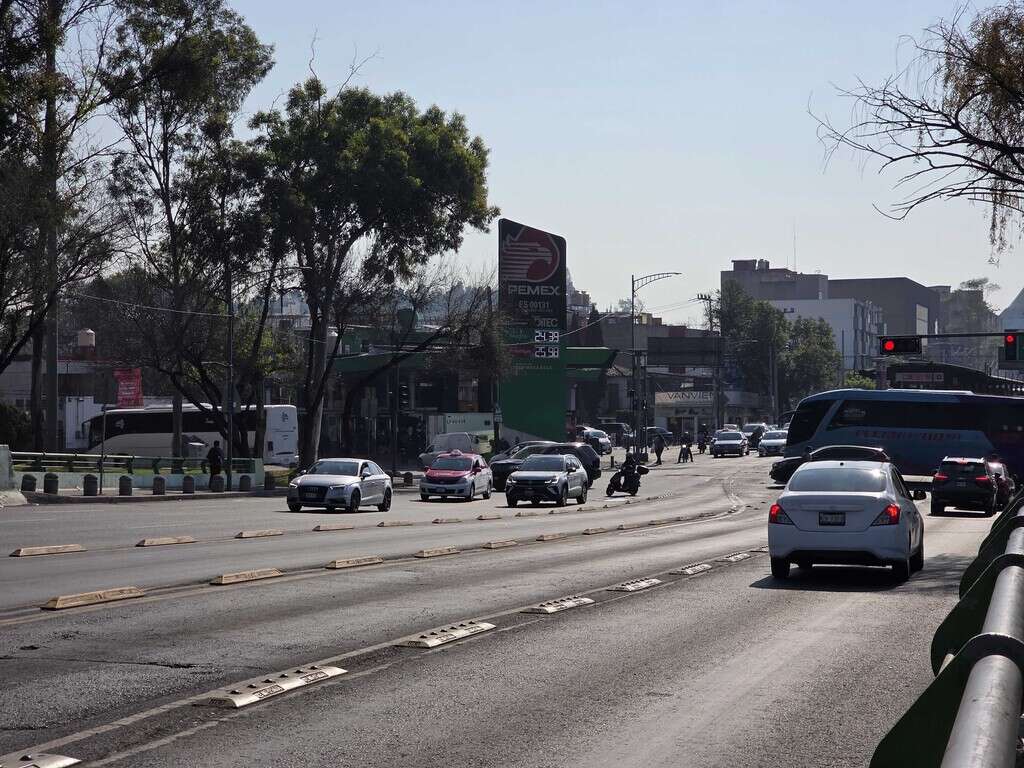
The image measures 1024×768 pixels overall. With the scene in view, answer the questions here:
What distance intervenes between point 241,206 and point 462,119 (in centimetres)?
1159

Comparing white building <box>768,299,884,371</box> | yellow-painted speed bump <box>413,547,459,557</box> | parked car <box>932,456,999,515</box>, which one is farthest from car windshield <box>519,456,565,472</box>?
white building <box>768,299,884,371</box>

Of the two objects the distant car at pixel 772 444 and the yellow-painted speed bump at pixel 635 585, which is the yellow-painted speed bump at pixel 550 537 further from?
the distant car at pixel 772 444

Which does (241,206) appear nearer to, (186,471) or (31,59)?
(186,471)

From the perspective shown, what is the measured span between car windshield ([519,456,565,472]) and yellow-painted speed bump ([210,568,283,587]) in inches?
1037

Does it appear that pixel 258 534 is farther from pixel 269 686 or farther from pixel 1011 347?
pixel 1011 347

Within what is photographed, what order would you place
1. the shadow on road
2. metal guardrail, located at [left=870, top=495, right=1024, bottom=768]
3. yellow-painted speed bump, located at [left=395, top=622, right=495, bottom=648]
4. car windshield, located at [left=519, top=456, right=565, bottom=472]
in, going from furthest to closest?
car windshield, located at [left=519, top=456, right=565, bottom=472], the shadow on road, yellow-painted speed bump, located at [left=395, top=622, right=495, bottom=648], metal guardrail, located at [left=870, top=495, right=1024, bottom=768]

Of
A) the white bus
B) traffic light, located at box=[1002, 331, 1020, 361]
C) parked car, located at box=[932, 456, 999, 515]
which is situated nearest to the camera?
parked car, located at box=[932, 456, 999, 515]

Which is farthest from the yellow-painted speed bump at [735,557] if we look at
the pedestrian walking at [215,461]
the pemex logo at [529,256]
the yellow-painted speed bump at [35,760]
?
the pemex logo at [529,256]

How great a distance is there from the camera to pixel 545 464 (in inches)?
1726

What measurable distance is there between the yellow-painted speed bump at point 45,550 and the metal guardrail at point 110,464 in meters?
22.6

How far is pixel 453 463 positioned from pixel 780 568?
29.0 metres

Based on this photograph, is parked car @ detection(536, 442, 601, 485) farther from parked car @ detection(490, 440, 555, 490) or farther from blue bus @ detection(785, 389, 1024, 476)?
blue bus @ detection(785, 389, 1024, 476)

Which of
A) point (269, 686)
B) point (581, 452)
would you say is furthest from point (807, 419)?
point (269, 686)

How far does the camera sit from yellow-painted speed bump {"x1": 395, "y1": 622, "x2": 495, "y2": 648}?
11461mm
